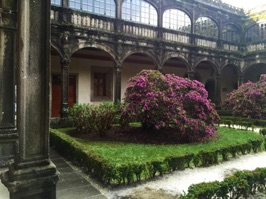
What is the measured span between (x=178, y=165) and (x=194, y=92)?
3.79 meters

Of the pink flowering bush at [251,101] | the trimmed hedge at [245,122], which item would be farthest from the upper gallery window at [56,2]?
the pink flowering bush at [251,101]

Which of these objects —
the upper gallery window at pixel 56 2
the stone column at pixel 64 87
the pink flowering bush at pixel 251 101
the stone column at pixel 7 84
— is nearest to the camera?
A: the stone column at pixel 7 84

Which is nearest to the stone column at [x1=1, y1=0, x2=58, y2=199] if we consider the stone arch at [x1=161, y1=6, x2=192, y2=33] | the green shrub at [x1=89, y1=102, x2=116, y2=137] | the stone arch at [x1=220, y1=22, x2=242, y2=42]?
the green shrub at [x1=89, y1=102, x2=116, y2=137]

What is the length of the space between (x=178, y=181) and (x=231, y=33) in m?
16.5

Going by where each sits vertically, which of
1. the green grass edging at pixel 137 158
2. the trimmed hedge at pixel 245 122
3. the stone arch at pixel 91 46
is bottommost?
the green grass edging at pixel 137 158

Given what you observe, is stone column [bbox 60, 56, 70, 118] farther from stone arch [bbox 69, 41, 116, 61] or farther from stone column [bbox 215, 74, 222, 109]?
stone column [bbox 215, 74, 222, 109]

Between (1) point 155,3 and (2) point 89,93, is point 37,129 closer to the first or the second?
(2) point 89,93

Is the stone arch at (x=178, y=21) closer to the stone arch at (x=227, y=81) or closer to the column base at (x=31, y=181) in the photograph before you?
the stone arch at (x=227, y=81)

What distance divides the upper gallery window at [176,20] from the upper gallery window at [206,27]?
96 cm

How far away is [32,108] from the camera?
3037 millimetres

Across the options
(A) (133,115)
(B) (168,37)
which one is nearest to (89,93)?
(B) (168,37)

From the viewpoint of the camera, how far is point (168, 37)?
48.7ft

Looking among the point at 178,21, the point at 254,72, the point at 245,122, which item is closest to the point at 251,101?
the point at 245,122

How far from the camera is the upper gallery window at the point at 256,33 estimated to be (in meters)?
17.9
